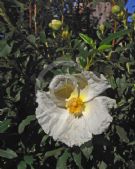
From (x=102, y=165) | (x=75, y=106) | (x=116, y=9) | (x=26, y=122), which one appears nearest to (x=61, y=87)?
(x=75, y=106)

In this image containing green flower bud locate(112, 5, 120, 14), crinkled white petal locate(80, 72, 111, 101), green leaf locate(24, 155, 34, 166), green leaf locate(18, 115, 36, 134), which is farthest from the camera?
green flower bud locate(112, 5, 120, 14)

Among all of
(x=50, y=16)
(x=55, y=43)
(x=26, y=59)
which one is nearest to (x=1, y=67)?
(x=26, y=59)

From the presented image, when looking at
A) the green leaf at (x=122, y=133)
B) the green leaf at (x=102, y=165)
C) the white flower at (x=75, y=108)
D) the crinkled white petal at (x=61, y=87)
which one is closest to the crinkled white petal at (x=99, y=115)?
the white flower at (x=75, y=108)

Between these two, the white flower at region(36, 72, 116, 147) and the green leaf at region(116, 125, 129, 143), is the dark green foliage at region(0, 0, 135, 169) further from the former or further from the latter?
the white flower at region(36, 72, 116, 147)

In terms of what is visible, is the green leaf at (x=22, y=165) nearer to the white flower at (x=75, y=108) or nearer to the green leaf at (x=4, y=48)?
the white flower at (x=75, y=108)

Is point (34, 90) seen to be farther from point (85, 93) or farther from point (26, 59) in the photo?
point (85, 93)

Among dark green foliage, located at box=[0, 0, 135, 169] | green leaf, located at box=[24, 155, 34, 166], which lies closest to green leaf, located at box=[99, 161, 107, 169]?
dark green foliage, located at box=[0, 0, 135, 169]
